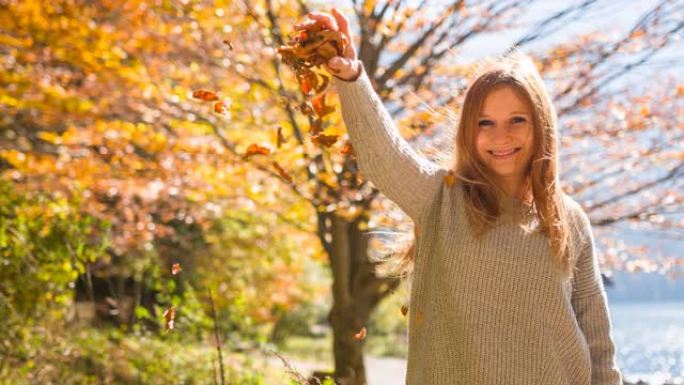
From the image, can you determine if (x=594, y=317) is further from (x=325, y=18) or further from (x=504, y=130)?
(x=325, y=18)

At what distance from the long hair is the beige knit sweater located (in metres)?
0.03

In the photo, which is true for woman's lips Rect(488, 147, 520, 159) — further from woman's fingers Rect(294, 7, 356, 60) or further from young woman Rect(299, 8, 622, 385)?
woman's fingers Rect(294, 7, 356, 60)

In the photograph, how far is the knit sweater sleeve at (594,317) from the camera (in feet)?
6.25

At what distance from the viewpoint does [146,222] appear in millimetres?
7680

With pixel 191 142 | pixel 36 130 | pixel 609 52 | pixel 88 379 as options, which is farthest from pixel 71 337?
pixel 36 130

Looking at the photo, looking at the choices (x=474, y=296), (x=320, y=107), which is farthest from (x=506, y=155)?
(x=320, y=107)

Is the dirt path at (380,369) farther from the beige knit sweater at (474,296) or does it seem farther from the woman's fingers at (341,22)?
the woman's fingers at (341,22)

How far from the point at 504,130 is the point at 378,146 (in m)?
0.37

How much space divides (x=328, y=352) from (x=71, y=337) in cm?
757

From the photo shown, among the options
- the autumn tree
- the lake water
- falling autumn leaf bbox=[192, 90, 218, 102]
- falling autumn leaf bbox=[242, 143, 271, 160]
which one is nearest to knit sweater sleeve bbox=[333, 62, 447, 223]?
falling autumn leaf bbox=[242, 143, 271, 160]

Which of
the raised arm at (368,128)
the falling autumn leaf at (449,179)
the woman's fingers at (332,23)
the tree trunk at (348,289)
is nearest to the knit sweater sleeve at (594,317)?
the falling autumn leaf at (449,179)

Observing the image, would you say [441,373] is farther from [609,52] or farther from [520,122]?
[609,52]

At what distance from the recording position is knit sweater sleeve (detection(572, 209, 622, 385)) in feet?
6.25

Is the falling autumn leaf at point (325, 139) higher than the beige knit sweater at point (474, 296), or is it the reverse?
the falling autumn leaf at point (325, 139)
